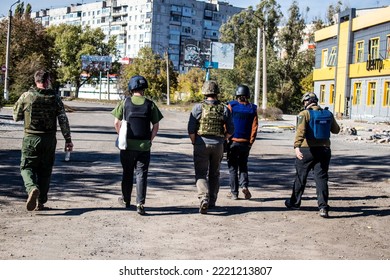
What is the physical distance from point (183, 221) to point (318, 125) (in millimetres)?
2314

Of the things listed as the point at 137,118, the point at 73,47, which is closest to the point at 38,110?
the point at 137,118

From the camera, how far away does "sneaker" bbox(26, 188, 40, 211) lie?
7.79m

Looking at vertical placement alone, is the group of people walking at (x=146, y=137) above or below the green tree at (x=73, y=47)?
below

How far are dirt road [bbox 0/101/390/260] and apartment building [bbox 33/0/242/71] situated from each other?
104 metres

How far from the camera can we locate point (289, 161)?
1617cm

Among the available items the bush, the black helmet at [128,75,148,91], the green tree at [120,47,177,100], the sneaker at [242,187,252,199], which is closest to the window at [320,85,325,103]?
the bush

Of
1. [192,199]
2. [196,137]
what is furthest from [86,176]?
[196,137]

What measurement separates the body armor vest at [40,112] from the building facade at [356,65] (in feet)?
109

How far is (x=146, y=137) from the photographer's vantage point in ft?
26.8

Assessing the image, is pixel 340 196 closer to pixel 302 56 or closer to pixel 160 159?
pixel 160 159

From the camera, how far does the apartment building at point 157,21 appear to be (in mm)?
119688

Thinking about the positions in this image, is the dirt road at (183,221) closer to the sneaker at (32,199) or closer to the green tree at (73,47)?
the sneaker at (32,199)

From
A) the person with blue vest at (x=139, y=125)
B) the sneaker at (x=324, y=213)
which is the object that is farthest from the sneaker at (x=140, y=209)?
the sneaker at (x=324, y=213)

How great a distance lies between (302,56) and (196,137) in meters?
59.8
